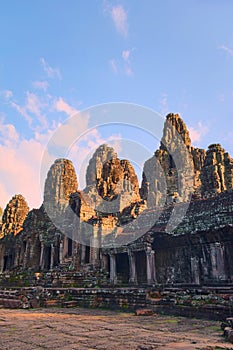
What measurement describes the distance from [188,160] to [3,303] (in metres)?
47.6

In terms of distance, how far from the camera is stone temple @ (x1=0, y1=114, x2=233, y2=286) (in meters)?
19.7

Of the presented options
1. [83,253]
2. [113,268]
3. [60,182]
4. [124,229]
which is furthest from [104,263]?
[60,182]


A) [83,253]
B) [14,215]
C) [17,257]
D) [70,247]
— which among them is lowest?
[83,253]

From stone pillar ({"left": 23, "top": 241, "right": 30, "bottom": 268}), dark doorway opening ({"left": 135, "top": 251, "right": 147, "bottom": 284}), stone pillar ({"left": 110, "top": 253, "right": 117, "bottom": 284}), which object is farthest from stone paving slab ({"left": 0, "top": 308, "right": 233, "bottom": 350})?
stone pillar ({"left": 23, "top": 241, "right": 30, "bottom": 268})

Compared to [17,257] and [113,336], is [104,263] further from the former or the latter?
[113,336]

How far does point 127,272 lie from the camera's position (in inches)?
955

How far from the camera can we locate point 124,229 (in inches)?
1020

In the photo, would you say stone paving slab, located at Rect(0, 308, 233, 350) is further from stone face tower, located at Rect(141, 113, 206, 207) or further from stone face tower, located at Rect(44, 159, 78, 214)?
stone face tower, located at Rect(141, 113, 206, 207)

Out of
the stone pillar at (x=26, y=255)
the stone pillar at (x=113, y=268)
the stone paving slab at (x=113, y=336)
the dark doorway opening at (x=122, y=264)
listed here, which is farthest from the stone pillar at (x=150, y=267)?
the stone pillar at (x=26, y=255)

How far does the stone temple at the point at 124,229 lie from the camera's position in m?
19.7

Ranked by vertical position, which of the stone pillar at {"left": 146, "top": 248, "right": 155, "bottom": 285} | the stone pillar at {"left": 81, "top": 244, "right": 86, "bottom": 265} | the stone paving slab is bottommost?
the stone paving slab

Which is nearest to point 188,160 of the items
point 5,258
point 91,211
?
point 91,211

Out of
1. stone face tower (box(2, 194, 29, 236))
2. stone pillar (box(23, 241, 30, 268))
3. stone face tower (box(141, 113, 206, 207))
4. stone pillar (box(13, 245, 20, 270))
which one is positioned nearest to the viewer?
stone pillar (box(23, 241, 30, 268))

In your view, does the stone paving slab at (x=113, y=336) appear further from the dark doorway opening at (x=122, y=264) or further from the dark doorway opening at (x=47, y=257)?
the dark doorway opening at (x=47, y=257)
